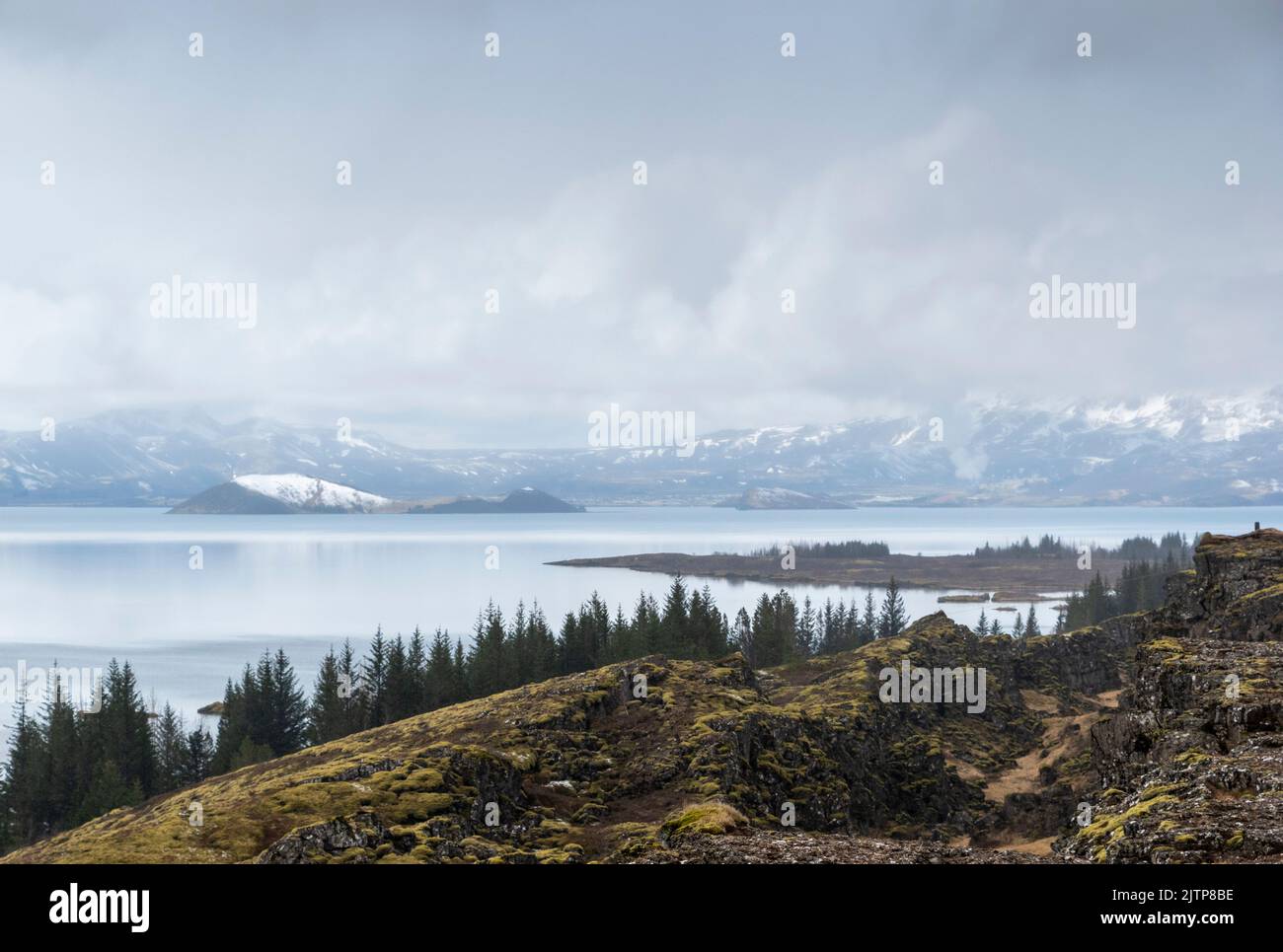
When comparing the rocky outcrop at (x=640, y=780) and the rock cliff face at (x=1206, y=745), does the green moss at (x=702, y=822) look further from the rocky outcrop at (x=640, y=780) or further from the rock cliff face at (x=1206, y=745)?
the rock cliff face at (x=1206, y=745)

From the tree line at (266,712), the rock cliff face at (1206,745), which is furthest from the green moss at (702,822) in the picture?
the tree line at (266,712)

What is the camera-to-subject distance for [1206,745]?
37.8 meters

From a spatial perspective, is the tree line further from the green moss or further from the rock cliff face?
the rock cliff face

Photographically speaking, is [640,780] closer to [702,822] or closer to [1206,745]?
[702,822]

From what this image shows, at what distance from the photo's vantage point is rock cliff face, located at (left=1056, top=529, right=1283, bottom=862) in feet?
86.5

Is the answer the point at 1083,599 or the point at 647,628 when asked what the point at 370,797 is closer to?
the point at 647,628

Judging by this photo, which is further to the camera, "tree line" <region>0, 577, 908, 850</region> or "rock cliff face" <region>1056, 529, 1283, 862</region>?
"tree line" <region>0, 577, 908, 850</region>

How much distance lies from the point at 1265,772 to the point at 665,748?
3035cm

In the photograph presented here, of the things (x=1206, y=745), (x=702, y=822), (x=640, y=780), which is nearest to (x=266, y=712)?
(x=640, y=780)

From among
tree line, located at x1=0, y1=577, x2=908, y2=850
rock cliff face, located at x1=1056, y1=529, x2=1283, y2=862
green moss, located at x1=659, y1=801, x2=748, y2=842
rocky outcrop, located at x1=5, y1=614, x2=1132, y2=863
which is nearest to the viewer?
rock cliff face, located at x1=1056, y1=529, x2=1283, y2=862

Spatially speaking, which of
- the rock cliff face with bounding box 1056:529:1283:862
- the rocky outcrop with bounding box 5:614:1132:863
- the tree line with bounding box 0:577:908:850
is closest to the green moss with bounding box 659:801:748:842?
the rocky outcrop with bounding box 5:614:1132:863

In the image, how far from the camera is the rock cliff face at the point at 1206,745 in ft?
86.5
